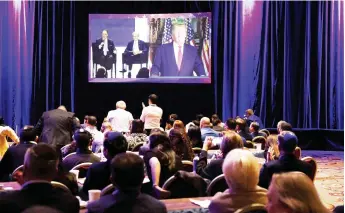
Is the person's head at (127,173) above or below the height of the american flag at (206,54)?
below

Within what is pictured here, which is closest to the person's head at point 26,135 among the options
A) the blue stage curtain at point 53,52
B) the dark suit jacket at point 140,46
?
the dark suit jacket at point 140,46

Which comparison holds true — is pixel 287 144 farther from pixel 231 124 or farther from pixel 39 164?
pixel 231 124

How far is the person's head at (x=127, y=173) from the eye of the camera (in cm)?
244

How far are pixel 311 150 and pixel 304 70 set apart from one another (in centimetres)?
180

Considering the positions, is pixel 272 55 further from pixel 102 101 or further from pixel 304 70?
pixel 102 101

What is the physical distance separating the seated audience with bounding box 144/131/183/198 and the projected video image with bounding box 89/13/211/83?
25.4 feet

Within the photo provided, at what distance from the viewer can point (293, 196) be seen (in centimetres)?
202

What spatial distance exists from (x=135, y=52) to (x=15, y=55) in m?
3.01

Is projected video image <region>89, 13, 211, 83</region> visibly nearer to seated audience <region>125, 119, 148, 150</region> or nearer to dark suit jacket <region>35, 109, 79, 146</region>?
dark suit jacket <region>35, 109, 79, 146</region>

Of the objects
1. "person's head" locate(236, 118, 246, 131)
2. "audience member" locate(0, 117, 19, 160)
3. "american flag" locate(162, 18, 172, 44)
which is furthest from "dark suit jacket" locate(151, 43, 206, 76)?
"audience member" locate(0, 117, 19, 160)

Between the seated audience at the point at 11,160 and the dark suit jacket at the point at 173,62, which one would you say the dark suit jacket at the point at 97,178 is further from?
the dark suit jacket at the point at 173,62

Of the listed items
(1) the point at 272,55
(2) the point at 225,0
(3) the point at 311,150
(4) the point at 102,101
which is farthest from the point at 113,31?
(3) the point at 311,150

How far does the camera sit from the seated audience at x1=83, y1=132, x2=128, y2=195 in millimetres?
3689

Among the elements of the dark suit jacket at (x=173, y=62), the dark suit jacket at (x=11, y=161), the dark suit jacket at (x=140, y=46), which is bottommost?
the dark suit jacket at (x=11, y=161)
